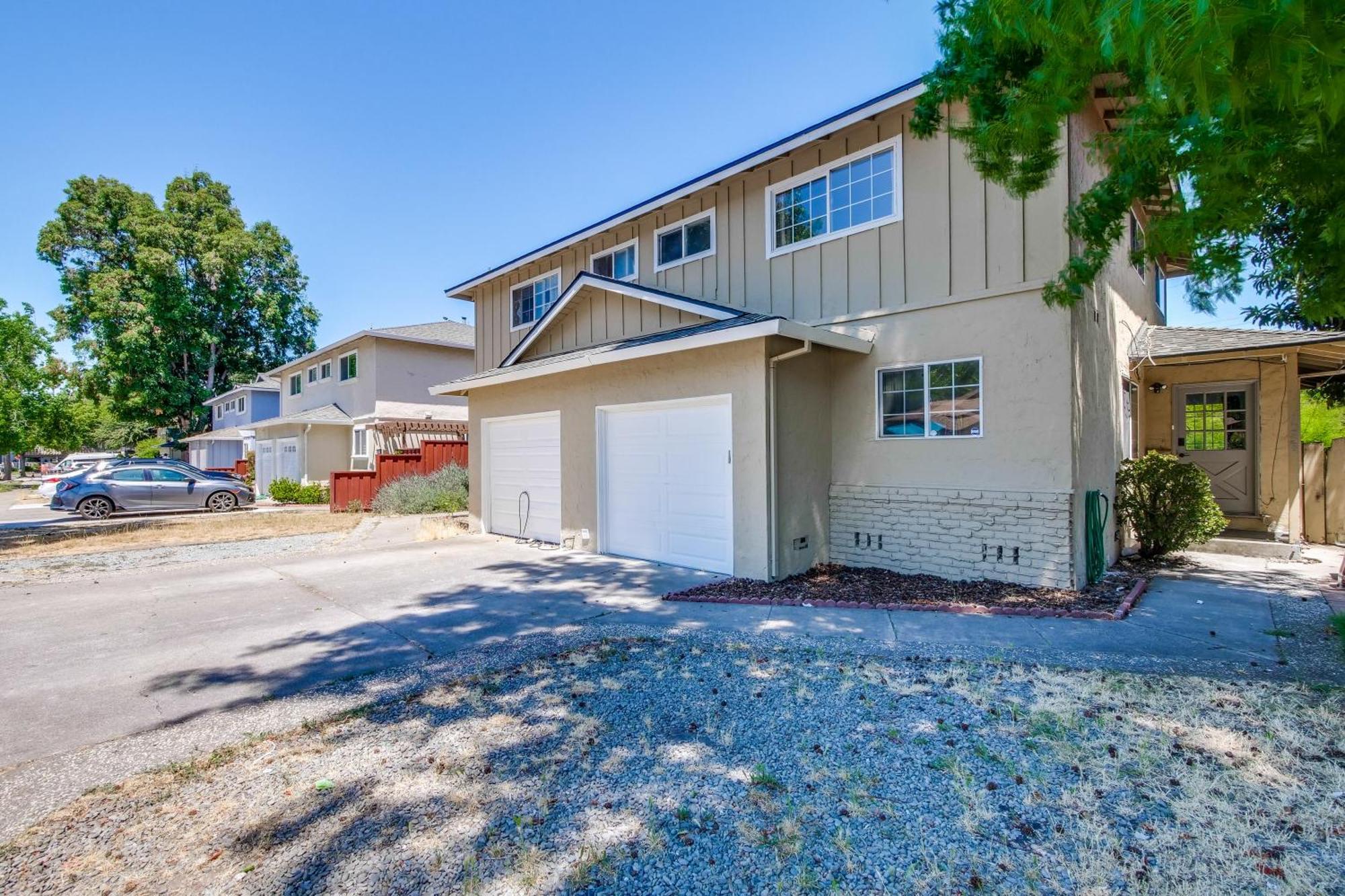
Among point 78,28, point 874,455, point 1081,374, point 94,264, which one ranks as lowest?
point 874,455

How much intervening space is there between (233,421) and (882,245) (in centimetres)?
3804

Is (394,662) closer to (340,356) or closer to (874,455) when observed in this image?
(874,455)

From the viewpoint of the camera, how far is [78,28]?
395 inches

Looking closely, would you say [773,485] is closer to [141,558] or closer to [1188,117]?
[1188,117]

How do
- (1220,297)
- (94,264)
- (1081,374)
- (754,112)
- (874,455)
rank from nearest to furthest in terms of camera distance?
(1220,297), (1081,374), (874,455), (754,112), (94,264)

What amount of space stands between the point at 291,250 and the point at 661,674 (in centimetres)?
4372

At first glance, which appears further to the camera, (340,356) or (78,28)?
(340,356)

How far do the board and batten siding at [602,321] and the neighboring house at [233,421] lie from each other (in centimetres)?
2430

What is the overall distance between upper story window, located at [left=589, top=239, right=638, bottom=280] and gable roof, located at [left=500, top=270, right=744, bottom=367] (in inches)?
9.6

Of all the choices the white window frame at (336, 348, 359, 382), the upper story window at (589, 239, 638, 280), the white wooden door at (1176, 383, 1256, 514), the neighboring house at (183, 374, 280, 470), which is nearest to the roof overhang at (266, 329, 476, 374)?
the white window frame at (336, 348, 359, 382)

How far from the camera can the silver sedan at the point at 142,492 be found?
16531mm

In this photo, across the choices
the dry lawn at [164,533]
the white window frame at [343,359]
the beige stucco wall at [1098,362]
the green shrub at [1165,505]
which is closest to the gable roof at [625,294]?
the beige stucco wall at [1098,362]

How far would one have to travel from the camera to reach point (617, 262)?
12.0 metres

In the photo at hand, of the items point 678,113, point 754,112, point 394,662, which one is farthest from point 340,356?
point 394,662
